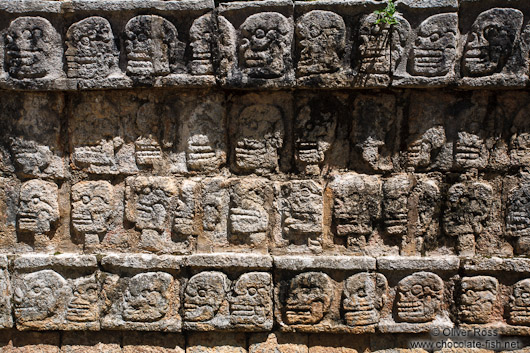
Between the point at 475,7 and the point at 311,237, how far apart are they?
80.5 inches

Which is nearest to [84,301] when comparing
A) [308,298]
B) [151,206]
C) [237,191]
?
[151,206]

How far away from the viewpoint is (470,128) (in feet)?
11.5

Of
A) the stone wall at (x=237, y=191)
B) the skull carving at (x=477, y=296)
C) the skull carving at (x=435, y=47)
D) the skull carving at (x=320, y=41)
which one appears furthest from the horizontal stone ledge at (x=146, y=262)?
the skull carving at (x=435, y=47)

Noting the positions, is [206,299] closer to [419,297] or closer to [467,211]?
[419,297]

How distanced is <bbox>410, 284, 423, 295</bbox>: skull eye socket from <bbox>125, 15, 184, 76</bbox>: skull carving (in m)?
2.46

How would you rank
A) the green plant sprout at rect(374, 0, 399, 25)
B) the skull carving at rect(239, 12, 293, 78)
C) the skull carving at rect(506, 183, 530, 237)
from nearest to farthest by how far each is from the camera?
the green plant sprout at rect(374, 0, 399, 25), the skull carving at rect(239, 12, 293, 78), the skull carving at rect(506, 183, 530, 237)

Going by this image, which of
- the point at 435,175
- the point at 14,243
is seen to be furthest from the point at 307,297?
the point at 14,243

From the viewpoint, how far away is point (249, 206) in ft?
11.8

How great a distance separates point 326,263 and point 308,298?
1.00 feet

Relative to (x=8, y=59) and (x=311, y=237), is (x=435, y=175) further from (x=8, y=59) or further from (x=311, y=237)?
(x=8, y=59)

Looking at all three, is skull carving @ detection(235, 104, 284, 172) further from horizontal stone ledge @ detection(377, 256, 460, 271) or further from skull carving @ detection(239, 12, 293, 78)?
horizontal stone ledge @ detection(377, 256, 460, 271)

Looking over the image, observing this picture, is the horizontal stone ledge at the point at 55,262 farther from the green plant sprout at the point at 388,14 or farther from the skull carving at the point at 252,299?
the green plant sprout at the point at 388,14

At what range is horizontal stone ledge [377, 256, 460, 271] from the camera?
3.55m

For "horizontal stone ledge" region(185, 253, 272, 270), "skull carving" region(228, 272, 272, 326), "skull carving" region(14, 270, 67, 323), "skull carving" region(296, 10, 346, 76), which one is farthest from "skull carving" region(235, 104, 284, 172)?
"skull carving" region(14, 270, 67, 323)
